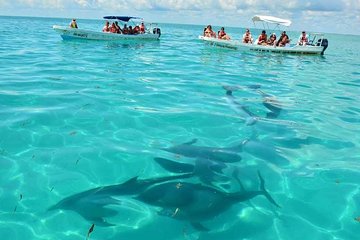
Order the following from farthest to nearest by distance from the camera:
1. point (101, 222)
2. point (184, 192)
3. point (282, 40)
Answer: point (282, 40)
point (184, 192)
point (101, 222)

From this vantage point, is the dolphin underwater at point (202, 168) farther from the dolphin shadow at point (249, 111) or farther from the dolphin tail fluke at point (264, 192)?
the dolphin shadow at point (249, 111)

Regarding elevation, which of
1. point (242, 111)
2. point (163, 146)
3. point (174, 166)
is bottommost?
point (242, 111)

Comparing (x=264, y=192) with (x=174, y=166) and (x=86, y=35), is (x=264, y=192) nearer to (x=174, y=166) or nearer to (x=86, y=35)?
(x=174, y=166)

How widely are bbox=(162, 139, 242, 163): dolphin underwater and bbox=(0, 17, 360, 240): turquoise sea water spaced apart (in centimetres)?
13

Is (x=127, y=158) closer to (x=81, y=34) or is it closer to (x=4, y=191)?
(x=4, y=191)

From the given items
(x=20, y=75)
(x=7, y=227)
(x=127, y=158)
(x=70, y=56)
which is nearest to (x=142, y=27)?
(x=70, y=56)

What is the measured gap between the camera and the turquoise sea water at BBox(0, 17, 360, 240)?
525cm

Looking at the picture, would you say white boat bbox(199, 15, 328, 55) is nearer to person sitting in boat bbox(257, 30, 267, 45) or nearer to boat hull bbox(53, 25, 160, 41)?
person sitting in boat bbox(257, 30, 267, 45)

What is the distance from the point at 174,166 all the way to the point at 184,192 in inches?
56.1

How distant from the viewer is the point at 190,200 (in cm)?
525

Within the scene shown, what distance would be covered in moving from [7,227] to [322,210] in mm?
4847

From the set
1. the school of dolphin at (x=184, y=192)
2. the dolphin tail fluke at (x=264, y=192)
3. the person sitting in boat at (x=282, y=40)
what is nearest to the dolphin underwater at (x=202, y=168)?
the school of dolphin at (x=184, y=192)

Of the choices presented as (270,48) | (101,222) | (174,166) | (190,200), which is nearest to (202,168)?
(174,166)

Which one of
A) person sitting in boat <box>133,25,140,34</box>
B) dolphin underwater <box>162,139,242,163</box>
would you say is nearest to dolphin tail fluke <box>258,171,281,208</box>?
dolphin underwater <box>162,139,242,163</box>
